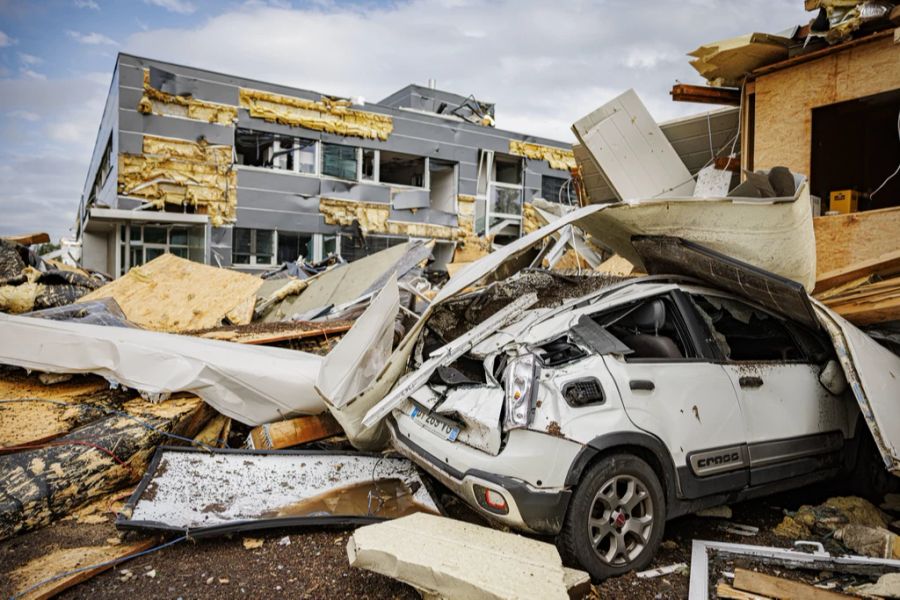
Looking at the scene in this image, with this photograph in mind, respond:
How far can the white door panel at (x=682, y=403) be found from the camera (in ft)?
11.2

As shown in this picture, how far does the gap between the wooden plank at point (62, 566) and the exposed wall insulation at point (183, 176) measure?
51.5 feet

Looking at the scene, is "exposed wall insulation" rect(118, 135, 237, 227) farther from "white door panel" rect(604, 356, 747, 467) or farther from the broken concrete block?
"white door panel" rect(604, 356, 747, 467)

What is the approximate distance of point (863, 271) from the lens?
5.64 metres

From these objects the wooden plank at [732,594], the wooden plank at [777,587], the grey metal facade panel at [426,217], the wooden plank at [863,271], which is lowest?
the wooden plank at [732,594]

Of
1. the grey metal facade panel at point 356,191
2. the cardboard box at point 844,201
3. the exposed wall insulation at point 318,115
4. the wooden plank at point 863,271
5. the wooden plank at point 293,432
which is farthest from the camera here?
the grey metal facade panel at point 356,191

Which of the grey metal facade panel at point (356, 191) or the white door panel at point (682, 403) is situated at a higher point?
the grey metal facade panel at point (356, 191)

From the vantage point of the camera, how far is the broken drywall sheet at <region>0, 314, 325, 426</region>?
203 inches

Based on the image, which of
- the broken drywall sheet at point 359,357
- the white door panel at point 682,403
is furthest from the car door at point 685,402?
the broken drywall sheet at point 359,357

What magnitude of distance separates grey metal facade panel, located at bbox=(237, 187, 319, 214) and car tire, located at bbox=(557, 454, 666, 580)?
18.0 metres

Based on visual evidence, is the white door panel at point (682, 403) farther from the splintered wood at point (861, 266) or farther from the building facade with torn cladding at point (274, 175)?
the building facade with torn cladding at point (274, 175)

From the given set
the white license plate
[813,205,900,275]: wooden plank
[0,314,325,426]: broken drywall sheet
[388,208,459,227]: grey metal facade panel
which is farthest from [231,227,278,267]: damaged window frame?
the white license plate

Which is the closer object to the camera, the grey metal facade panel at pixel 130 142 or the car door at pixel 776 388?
the car door at pixel 776 388

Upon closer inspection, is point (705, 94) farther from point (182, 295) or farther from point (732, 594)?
point (182, 295)

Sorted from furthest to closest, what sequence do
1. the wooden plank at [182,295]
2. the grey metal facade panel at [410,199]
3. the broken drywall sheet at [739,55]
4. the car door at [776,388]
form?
the grey metal facade panel at [410,199], the wooden plank at [182,295], the broken drywall sheet at [739,55], the car door at [776,388]
